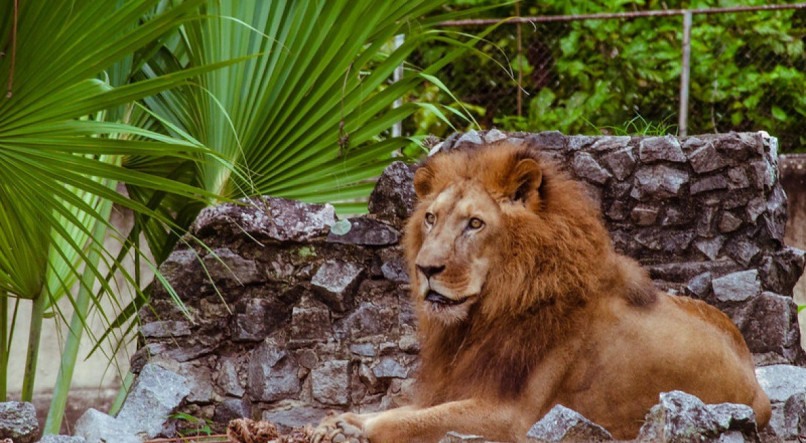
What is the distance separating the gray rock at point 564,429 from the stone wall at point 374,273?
1409mm

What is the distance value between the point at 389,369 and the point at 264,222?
0.77m

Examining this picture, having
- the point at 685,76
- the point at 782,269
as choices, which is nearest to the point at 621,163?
the point at 782,269

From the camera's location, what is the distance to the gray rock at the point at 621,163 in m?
4.71

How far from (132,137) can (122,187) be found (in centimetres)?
315

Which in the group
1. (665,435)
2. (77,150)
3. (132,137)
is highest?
(132,137)

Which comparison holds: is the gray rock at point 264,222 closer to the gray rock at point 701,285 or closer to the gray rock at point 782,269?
the gray rock at point 701,285

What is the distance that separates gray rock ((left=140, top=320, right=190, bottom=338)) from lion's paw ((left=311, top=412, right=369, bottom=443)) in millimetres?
1432

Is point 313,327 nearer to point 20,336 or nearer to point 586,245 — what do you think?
point 586,245

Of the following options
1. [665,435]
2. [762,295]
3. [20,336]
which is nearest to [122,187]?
[20,336]

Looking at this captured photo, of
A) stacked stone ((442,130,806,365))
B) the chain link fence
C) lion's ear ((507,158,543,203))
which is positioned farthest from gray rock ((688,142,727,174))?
the chain link fence

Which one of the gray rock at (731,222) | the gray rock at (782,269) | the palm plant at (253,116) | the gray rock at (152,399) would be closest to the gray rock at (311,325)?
the gray rock at (152,399)

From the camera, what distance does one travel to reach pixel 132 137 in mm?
5461

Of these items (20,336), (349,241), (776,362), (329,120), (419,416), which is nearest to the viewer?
(419,416)

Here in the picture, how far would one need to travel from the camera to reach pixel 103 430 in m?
4.25
